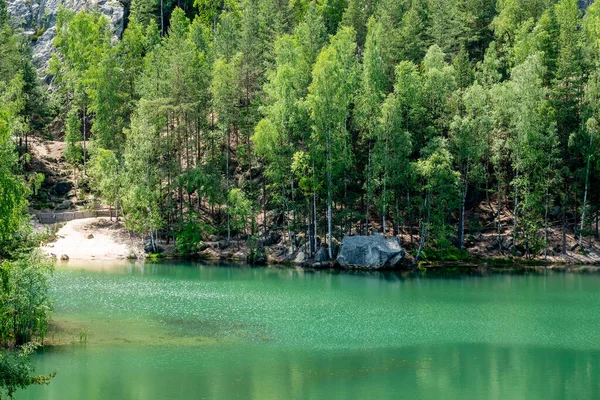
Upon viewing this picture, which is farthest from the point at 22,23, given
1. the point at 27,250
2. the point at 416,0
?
the point at 27,250

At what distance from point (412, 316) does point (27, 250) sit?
22058 millimetres

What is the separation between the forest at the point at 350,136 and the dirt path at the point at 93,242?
2277 mm

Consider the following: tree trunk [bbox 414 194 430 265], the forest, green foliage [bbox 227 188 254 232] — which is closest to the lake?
tree trunk [bbox 414 194 430 265]

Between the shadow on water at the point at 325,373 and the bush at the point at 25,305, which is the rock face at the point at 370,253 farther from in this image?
the bush at the point at 25,305

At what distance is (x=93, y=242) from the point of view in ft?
210

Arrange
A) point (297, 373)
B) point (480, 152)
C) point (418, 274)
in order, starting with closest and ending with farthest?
point (297, 373) → point (418, 274) → point (480, 152)

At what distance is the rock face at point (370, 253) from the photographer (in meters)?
58.8

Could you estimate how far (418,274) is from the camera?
5700cm

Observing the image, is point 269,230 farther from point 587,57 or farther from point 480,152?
point 587,57

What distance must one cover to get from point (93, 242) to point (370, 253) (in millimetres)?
25734

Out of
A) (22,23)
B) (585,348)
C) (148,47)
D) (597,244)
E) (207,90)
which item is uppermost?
(22,23)

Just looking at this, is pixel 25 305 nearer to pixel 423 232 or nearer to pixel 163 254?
pixel 163 254

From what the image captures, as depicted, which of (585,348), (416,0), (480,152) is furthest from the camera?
(416,0)

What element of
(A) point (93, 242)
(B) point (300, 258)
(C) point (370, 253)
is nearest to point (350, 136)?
(C) point (370, 253)
